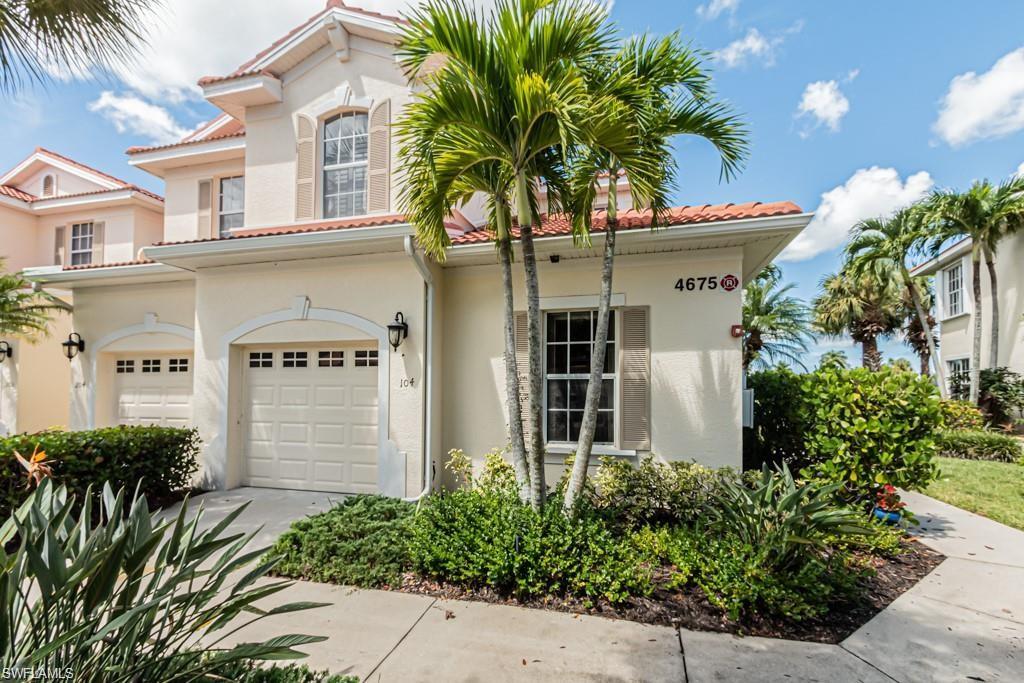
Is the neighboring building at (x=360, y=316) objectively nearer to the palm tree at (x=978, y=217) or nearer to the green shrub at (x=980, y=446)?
the green shrub at (x=980, y=446)

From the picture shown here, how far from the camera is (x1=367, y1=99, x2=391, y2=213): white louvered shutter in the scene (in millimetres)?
8820

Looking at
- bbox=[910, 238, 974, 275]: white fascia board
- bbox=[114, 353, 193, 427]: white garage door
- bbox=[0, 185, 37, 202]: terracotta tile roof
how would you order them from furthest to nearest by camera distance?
1. bbox=[910, 238, 974, 275]: white fascia board
2. bbox=[0, 185, 37, 202]: terracotta tile roof
3. bbox=[114, 353, 193, 427]: white garage door

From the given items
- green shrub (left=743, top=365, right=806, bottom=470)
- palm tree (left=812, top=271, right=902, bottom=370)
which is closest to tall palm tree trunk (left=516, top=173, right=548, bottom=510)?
green shrub (left=743, top=365, right=806, bottom=470)

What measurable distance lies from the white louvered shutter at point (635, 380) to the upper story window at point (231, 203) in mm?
9668

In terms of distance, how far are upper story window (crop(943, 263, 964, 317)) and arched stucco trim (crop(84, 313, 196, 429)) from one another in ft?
79.2

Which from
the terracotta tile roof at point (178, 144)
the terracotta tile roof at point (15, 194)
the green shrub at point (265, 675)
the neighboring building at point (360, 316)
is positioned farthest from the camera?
the terracotta tile roof at point (15, 194)

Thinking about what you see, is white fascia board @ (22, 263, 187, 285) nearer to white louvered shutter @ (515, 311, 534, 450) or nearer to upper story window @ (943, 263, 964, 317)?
white louvered shutter @ (515, 311, 534, 450)

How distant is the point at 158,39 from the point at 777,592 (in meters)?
7.55

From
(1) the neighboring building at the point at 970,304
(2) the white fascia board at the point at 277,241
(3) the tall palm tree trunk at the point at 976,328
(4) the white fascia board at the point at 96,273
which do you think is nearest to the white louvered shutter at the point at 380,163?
(2) the white fascia board at the point at 277,241

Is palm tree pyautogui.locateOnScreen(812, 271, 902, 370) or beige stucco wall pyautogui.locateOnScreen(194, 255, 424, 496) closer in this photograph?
beige stucco wall pyautogui.locateOnScreen(194, 255, 424, 496)

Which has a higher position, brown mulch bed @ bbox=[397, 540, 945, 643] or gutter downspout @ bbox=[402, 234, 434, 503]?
gutter downspout @ bbox=[402, 234, 434, 503]

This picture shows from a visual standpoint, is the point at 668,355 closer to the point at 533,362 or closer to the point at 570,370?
the point at 570,370

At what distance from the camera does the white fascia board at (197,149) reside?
433 inches

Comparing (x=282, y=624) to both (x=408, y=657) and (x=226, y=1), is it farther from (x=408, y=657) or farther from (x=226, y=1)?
(x=226, y=1)
